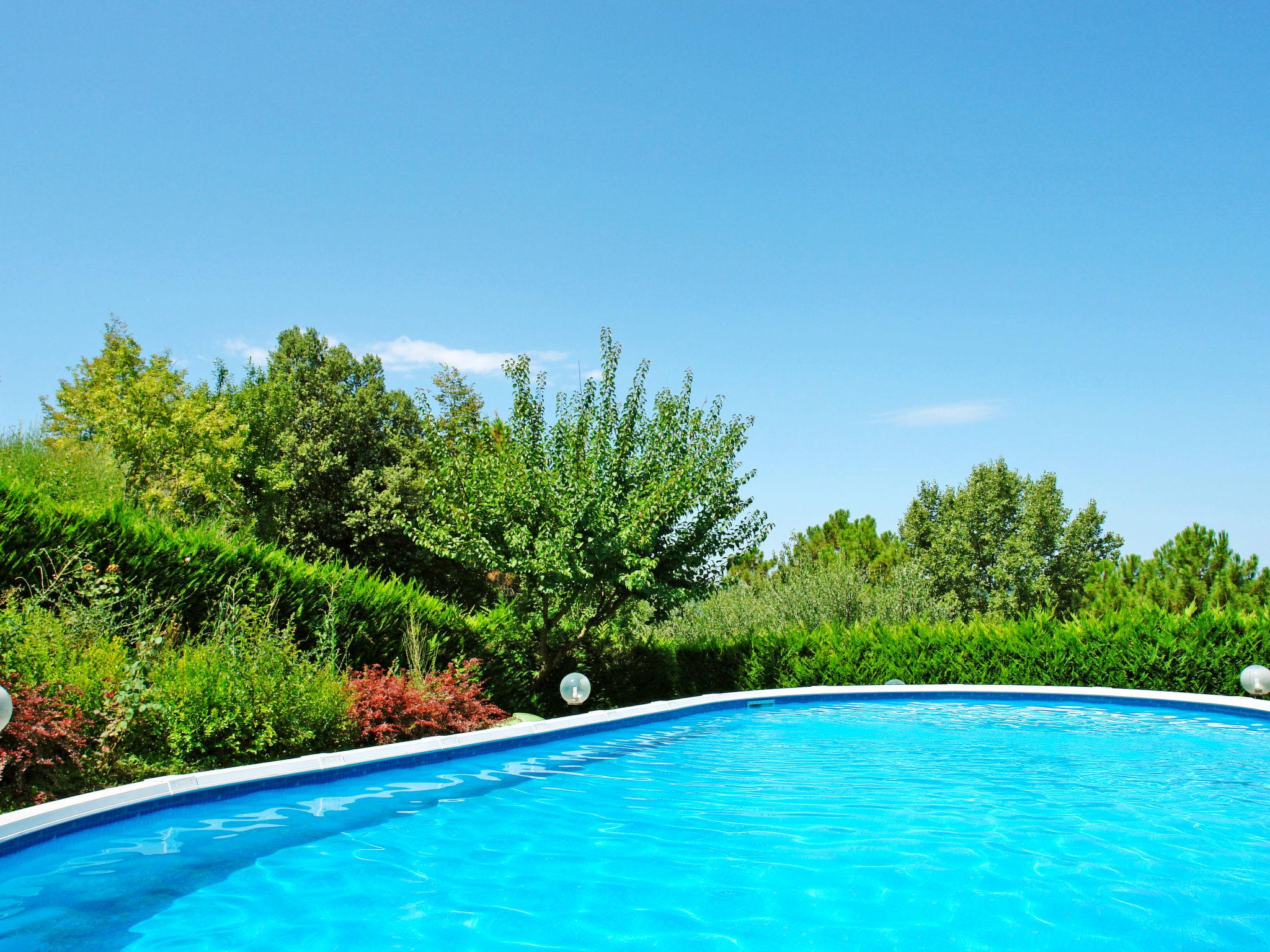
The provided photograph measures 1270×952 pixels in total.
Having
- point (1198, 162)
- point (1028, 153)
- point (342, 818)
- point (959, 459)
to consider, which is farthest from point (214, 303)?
point (959, 459)

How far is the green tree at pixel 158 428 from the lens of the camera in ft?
84.7

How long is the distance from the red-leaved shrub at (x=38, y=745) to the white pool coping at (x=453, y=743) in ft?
0.96

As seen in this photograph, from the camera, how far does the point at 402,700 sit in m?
9.63

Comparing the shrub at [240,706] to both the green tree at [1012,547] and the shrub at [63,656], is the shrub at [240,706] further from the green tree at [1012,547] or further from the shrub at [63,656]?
the green tree at [1012,547]

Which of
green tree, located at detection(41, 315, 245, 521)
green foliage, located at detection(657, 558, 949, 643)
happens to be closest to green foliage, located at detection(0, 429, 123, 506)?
green tree, located at detection(41, 315, 245, 521)

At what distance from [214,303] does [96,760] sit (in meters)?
11.9

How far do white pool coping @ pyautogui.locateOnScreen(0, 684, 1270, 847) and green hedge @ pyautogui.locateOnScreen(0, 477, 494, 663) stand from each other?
9.92ft

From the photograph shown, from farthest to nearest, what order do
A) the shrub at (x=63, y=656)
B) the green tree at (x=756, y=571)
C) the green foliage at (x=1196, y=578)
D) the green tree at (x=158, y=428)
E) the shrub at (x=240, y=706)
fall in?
the green tree at (x=756, y=571) < the green tree at (x=158, y=428) < the green foliage at (x=1196, y=578) < the shrub at (x=240, y=706) < the shrub at (x=63, y=656)

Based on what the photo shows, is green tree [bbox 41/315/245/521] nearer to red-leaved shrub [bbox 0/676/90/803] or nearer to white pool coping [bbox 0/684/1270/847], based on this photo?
white pool coping [bbox 0/684/1270/847]

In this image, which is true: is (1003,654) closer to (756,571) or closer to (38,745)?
(38,745)

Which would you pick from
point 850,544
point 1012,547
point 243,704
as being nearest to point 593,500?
point 243,704

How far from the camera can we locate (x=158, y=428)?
26250 millimetres

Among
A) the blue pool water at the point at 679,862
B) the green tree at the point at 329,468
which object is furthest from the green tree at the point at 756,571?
the blue pool water at the point at 679,862

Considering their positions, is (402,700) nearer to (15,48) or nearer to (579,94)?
(579,94)
